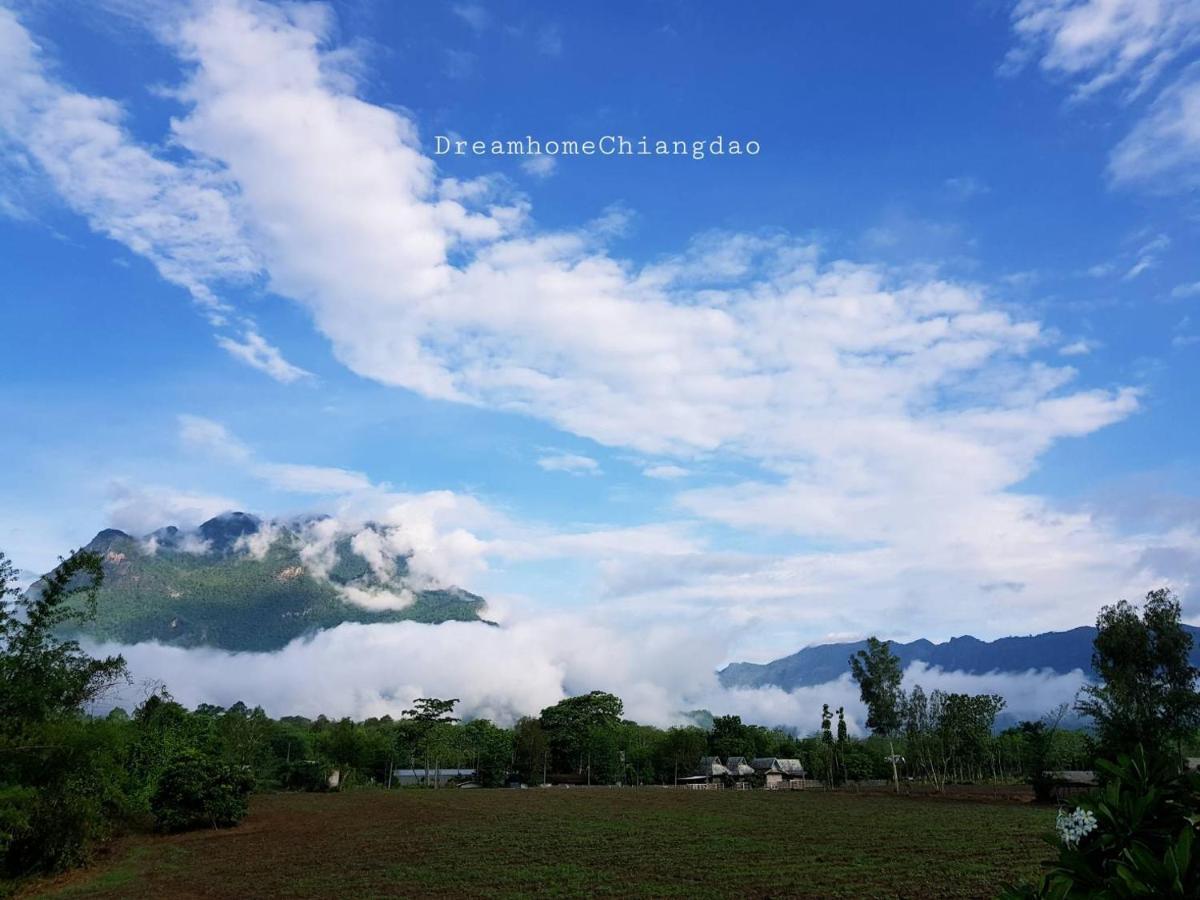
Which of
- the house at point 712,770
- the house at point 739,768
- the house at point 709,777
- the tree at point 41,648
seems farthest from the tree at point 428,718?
the tree at point 41,648

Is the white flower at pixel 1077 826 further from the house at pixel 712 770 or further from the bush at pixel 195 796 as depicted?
the house at pixel 712 770

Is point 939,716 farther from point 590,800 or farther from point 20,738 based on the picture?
point 20,738

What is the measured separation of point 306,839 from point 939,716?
188 feet

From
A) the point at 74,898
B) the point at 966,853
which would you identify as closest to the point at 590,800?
the point at 966,853

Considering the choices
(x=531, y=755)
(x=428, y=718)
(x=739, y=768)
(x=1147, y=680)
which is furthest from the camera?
(x=428, y=718)

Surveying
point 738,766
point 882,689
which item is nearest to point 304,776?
point 738,766

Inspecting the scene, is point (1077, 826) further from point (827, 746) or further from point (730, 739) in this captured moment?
point (730, 739)

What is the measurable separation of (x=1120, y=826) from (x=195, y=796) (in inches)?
1759

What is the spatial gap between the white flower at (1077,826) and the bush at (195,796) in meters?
43.9

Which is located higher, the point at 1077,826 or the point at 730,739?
the point at 1077,826

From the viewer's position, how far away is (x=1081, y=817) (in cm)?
449

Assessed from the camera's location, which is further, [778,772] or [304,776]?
[778,772]

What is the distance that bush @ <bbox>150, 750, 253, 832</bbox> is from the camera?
38.8 metres

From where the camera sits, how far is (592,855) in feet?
84.6
